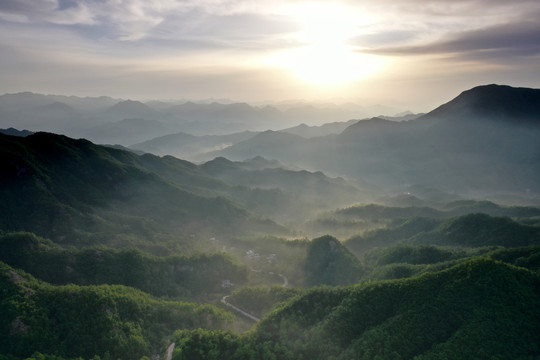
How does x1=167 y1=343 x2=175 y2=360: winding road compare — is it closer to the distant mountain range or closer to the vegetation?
the vegetation

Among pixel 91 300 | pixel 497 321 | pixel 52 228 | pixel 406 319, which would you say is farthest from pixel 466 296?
pixel 52 228

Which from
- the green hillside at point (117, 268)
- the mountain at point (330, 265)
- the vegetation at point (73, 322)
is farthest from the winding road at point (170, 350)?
the mountain at point (330, 265)

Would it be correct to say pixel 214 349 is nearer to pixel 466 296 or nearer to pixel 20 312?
pixel 20 312

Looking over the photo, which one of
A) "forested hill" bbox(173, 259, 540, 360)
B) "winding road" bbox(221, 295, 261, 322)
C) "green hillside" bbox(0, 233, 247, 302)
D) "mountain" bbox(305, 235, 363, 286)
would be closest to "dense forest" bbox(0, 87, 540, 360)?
"forested hill" bbox(173, 259, 540, 360)

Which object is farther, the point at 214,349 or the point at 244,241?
the point at 244,241

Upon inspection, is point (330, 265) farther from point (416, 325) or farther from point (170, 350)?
point (170, 350)

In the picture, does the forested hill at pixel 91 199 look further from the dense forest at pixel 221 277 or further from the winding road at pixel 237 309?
the winding road at pixel 237 309
